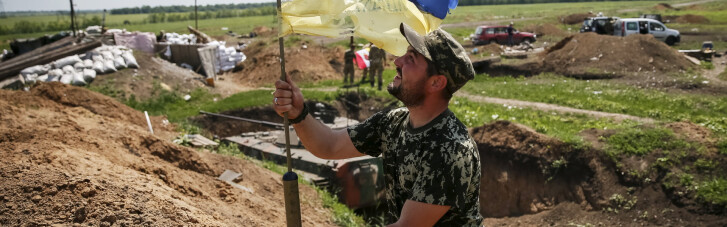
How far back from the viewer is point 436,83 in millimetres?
3104

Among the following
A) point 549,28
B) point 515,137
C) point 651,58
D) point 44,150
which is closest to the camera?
point 44,150

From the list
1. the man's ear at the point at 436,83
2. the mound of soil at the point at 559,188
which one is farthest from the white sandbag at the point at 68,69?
the man's ear at the point at 436,83

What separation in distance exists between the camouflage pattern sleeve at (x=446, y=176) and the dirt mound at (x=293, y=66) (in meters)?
19.6

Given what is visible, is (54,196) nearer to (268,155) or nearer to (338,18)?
(338,18)

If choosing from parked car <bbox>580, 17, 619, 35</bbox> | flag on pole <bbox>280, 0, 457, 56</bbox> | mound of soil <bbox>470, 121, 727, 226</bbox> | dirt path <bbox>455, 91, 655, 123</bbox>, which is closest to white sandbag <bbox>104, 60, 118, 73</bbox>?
dirt path <bbox>455, 91, 655, 123</bbox>

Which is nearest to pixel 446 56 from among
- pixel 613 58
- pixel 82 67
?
pixel 82 67

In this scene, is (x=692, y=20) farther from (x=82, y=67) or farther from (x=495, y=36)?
(x=82, y=67)

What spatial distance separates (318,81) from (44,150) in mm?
16299

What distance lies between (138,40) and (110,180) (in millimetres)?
21203

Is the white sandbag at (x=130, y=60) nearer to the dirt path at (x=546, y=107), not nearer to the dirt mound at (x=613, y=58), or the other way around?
the dirt path at (x=546, y=107)

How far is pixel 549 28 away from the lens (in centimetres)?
3888

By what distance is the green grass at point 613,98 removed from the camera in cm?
1385

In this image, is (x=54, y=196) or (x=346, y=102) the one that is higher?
(x=54, y=196)

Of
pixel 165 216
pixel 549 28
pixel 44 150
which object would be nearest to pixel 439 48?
pixel 165 216
